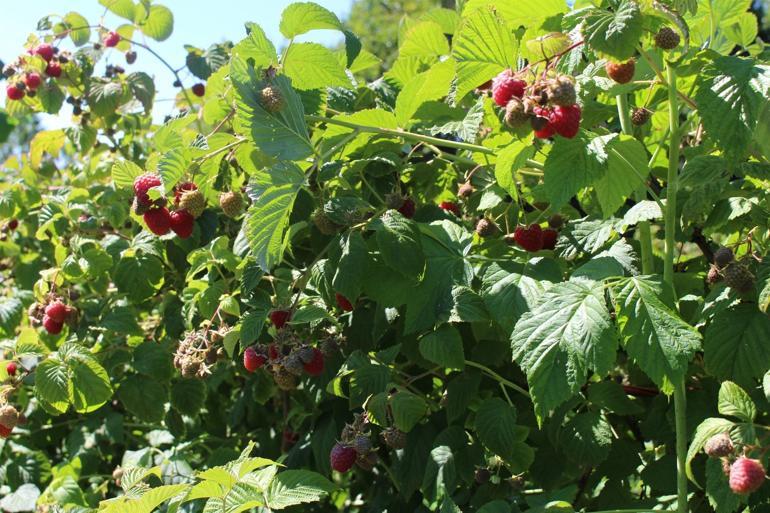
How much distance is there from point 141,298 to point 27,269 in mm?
899

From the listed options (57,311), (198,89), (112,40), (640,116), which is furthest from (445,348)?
(112,40)

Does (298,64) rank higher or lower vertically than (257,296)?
higher

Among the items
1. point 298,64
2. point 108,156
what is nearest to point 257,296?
point 298,64

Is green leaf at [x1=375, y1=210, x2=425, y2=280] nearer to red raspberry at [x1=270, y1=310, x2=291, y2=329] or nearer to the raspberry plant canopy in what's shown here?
the raspberry plant canopy

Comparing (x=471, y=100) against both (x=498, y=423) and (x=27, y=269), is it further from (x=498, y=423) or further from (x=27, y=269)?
(x=27, y=269)

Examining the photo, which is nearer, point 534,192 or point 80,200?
point 534,192

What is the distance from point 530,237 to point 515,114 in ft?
1.91

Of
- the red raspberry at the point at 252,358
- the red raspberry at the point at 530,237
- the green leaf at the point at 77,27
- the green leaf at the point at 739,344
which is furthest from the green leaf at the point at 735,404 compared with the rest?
the green leaf at the point at 77,27

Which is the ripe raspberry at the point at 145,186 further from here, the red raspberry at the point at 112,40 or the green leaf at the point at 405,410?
the red raspberry at the point at 112,40

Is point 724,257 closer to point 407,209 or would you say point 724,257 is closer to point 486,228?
point 486,228

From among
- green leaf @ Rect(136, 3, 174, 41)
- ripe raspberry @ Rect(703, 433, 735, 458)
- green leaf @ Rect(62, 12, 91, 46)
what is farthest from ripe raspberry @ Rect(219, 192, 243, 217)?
green leaf @ Rect(62, 12, 91, 46)

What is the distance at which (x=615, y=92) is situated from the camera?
140 cm

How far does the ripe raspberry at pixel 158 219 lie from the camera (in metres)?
1.79

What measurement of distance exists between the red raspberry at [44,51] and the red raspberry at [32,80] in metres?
0.08
